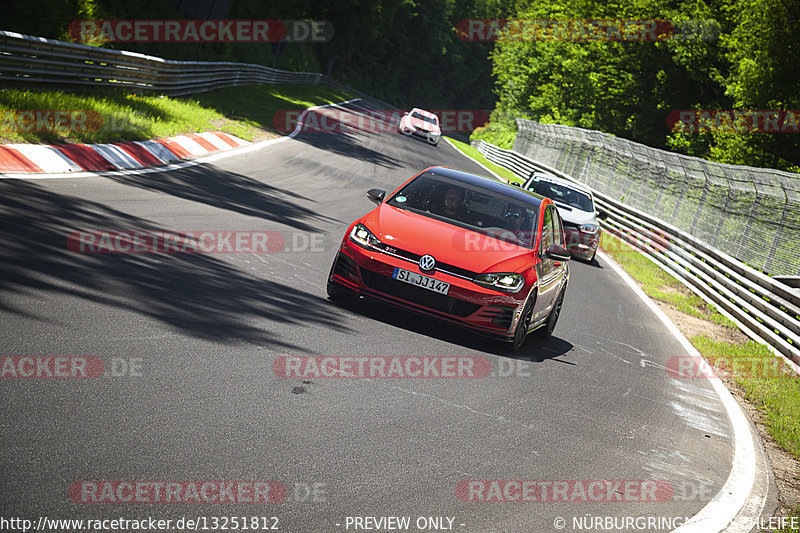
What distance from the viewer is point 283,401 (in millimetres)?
A: 5566

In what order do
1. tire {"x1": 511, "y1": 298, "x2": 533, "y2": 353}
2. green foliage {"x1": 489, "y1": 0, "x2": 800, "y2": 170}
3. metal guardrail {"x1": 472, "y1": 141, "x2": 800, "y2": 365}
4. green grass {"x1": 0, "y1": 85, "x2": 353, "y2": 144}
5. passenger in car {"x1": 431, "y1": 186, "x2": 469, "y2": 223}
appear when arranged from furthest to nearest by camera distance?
1. green foliage {"x1": 489, "y1": 0, "x2": 800, "y2": 170}
2. green grass {"x1": 0, "y1": 85, "x2": 353, "y2": 144}
3. metal guardrail {"x1": 472, "y1": 141, "x2": 800, "y2": 365}
4. passenger in car {"x1": 431, "y1": 186, "x2": 469, "y2": 223}
5. tire {"x1": 511, "y1": 298, "x2": 533, "y2": 353}

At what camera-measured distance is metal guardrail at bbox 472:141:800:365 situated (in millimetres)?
12820

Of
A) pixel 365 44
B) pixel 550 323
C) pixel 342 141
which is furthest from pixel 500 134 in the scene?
pixel 550 323

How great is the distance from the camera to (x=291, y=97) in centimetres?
4378

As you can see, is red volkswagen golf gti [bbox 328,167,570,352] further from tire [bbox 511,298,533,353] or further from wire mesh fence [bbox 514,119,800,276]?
wire mesh fence [bbox 514,119,800,276]

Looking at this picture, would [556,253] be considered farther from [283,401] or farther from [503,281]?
[283,401]

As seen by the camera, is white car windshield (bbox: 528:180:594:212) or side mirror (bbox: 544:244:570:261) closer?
side mirror (bbox: 544:244:570:261)

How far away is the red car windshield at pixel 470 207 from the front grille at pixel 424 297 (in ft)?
3.55

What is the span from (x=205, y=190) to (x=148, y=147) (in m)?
2.80

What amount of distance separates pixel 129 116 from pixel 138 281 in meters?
10.8

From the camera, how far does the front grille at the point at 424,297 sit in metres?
7.95

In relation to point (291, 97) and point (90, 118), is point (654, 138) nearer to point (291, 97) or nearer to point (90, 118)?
point (291, 97)

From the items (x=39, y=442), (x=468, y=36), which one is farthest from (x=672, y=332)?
(x=468, y=36)

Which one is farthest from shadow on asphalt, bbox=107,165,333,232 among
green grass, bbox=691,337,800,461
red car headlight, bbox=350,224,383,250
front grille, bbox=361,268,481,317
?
green grass, bbox=691,337,800,461
